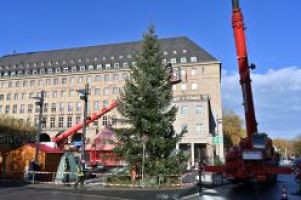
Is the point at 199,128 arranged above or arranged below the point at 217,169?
above

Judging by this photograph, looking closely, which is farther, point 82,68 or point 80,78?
point 82,68

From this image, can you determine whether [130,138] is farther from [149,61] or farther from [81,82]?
[81,82]

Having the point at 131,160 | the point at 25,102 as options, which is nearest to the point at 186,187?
the point at 131,160

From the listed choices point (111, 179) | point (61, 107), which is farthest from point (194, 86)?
point (111, 179)

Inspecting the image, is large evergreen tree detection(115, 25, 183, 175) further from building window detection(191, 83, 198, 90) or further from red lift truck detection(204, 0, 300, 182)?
building window detection(191, 83, 198, 90)

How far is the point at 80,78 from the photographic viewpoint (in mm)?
110688

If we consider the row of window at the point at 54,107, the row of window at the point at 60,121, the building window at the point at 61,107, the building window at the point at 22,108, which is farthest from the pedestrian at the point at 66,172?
the building window at the point at 22,108

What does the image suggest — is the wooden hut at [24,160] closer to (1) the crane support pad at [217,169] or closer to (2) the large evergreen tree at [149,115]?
(2) the large evergreen tree at [149,115]

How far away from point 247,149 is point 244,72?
4.89m

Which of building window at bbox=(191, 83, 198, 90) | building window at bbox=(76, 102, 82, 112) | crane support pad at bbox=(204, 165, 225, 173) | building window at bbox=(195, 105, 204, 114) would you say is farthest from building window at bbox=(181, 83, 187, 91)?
crane support pad at bbox=(204, 165, 225, 173)

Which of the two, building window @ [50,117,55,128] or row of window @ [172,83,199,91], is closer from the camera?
row of window @ [172,83,199,91]

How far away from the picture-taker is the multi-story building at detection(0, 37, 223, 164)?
99.1 metres

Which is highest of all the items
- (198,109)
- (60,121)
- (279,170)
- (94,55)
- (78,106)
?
(94,55)

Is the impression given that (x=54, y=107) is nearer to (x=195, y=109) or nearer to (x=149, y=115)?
(x=195, y=109)
